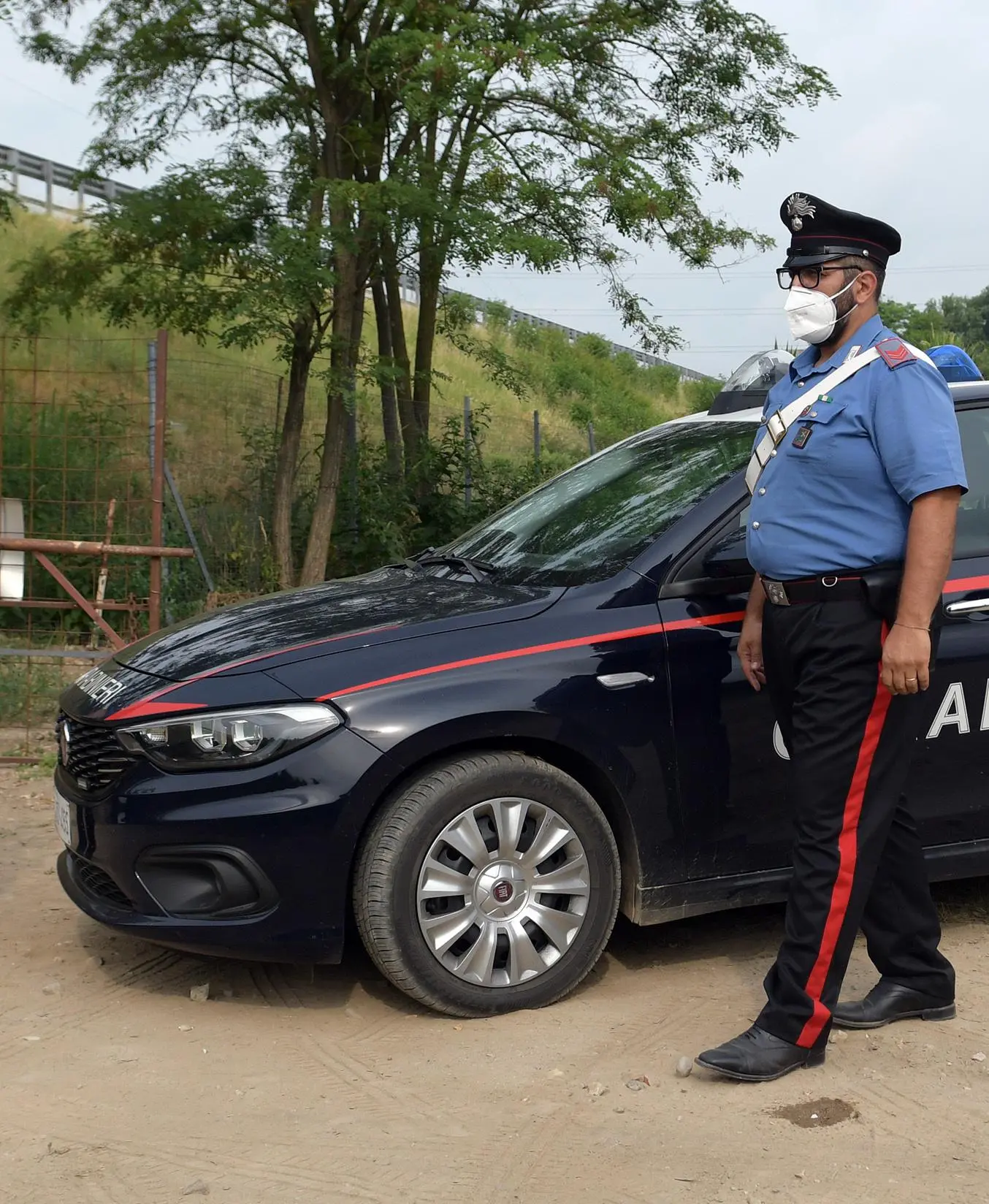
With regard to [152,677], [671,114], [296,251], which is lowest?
[152,677]

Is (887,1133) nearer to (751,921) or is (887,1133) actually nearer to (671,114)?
(751,921)

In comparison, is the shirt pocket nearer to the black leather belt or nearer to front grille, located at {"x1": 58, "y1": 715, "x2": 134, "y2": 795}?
the black leather belt

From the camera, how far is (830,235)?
3.34 m

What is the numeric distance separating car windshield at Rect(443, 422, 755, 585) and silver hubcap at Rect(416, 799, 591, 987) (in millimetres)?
732

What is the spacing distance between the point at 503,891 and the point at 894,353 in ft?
5.52

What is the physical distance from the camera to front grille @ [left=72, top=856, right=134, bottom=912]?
3.69 m

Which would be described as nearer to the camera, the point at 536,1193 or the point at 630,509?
the point at 536,1193

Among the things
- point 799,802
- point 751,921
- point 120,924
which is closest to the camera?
point 799,802

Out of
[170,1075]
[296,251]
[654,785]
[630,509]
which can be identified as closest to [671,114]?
[296,251]

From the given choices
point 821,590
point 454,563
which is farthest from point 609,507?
point 821,590

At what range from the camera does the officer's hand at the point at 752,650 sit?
143 inches

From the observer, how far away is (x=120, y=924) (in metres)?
A: 3.64

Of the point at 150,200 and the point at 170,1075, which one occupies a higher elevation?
the point at 150,200

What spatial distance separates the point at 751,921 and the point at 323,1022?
1.54 m
